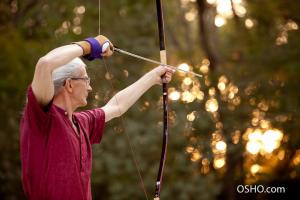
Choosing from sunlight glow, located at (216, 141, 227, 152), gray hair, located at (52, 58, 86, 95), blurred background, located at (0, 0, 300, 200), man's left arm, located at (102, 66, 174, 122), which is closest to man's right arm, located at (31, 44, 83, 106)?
gray hair, located at (52, 58, 86, 95)

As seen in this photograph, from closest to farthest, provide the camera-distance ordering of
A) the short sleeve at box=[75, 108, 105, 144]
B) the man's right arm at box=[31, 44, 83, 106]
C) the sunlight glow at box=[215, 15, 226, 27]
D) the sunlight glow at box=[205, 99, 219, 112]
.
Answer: the man's right arm at box=[31, 44, 83, 106] < the short sleeve at box=[75, 108, 105, 144] < the sunlight glow at box=[205, 99, 219, 112] < the sunlight glow at box=[215, 15, 226, 27]

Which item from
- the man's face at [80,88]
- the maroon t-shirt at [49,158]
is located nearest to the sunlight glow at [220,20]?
the man's face at [80,88]

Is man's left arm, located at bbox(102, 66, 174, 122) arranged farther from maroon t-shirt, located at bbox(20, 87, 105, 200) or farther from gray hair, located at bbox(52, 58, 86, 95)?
maroon t-shirt, located at bbox(20, 87, 105, 200)

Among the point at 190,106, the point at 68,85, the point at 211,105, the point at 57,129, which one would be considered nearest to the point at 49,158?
the point at 57,129

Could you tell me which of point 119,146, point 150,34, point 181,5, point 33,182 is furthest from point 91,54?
point 181,5

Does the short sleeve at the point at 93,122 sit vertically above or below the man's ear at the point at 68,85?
below

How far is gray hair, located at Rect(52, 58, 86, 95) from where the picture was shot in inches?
99.2

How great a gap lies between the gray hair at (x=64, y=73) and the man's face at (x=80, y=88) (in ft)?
→ 0.06

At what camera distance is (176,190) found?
30.7 feet

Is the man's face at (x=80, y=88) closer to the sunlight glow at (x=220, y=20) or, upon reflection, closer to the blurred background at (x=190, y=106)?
the blurred background at (x=190, y=106)

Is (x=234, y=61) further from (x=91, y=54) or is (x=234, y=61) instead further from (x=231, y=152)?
(x=91, y=54)

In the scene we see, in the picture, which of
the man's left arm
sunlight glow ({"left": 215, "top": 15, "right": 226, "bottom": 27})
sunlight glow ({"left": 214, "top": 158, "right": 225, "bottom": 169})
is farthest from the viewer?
sunlight glow ({"left": 215, "top": 15, "right": 226, "bottom": 27})

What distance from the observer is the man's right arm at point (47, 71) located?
2234 millimetres

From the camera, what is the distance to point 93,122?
2834mm
